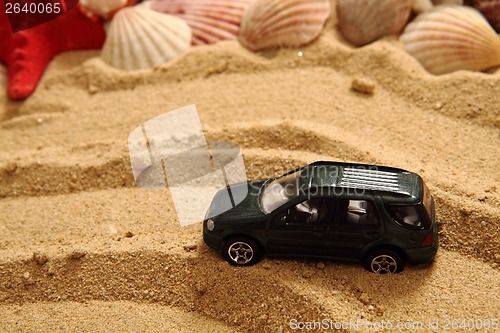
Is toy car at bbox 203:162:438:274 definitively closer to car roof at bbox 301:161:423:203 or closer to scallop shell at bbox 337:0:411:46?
car roof at bbox 301:161:423:203

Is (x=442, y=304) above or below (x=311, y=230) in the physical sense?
below

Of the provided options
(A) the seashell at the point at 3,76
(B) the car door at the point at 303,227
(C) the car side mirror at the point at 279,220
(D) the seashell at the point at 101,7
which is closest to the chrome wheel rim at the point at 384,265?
(B) the car door at the point at 303,227

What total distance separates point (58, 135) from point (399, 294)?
131 inches

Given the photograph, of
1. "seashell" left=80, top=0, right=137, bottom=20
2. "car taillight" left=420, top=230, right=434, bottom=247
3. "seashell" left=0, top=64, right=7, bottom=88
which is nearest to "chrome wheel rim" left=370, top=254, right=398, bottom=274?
"car taillight" left=420, top=230, right=434, bottom=247

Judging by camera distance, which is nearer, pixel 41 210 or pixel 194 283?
pixel 194 283

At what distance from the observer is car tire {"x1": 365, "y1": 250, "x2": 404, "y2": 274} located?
329 cm

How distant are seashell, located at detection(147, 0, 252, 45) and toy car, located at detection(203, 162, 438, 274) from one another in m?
2.26

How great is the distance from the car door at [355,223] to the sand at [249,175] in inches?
9.7

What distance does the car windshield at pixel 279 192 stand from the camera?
3.40m

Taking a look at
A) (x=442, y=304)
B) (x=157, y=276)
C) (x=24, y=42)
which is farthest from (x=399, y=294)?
(x=24, y=42)

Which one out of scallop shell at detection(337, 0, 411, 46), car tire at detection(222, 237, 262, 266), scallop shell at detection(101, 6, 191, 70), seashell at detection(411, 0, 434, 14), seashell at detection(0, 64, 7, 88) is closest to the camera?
car tire at detection(222, 237, 262, 266)

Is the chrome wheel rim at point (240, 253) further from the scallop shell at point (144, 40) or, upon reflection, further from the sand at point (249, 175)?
the scallop shell at point (144, 40)

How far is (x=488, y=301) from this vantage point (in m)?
3.14

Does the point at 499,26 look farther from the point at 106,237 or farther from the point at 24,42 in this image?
the point at 24,42
